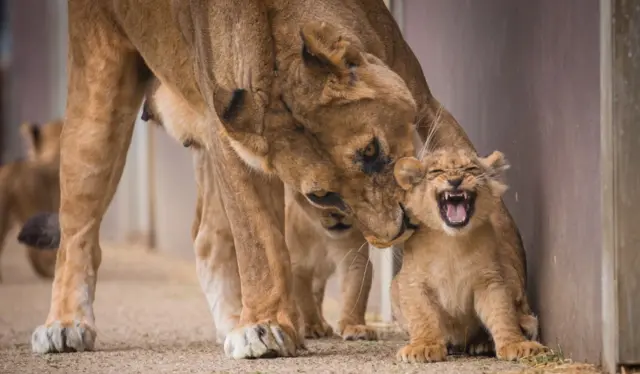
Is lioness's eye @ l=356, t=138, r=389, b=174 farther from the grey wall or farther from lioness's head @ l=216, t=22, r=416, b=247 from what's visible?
the grey wall

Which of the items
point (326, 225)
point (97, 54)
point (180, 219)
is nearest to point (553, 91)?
point (326, 225)

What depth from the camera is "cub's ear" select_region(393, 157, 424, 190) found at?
3.88 metres

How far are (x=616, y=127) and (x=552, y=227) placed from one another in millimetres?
632

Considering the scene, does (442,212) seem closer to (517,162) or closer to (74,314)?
→ (517,162)

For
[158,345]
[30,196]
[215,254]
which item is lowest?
[158,345]

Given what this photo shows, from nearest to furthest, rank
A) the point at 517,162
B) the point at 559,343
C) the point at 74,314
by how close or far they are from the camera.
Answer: the point at 559,343, the point at 517,162, the point at 74,314

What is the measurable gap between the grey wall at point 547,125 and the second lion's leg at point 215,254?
3.16ft

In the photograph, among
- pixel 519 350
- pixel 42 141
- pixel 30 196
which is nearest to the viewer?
pixel 519 350

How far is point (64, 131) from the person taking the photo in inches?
195

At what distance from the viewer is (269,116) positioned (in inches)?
158

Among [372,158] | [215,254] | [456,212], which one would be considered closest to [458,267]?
[456,212]

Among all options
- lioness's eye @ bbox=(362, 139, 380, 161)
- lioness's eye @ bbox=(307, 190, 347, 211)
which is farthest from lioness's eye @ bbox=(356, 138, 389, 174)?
lioness's eye @ bbox=(307, 190, 347, 211)

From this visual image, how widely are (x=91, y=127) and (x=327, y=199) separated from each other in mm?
1183

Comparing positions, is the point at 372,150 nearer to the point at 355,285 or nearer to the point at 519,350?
the point at 519,350
